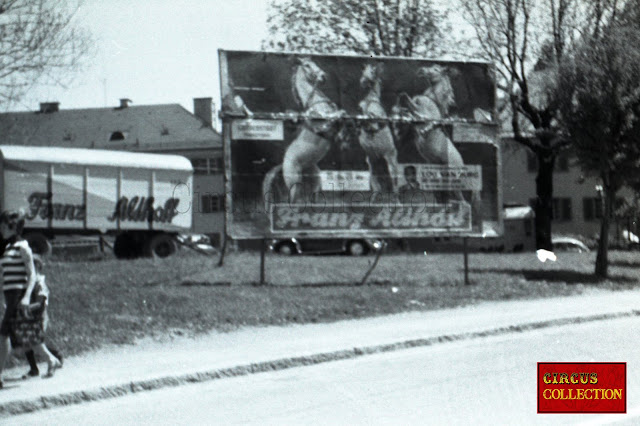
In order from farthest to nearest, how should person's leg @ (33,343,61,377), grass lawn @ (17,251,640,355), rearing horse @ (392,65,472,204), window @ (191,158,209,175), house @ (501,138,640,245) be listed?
window @ (191,158,209,175) → house @ (501,138,640,245) → rearing horse @ (392,65,472,204) → grass lawn @ (17,251,640,355) → person's leg @ (33,343,61,377)

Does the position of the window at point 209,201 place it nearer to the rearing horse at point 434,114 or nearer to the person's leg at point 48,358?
the rearing horse at point 434,114

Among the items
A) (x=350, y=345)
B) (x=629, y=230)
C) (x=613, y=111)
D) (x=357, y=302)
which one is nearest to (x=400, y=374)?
(x=350, y=345)

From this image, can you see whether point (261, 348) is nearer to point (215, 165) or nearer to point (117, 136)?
point (215, 165)

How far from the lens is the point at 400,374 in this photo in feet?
34.6

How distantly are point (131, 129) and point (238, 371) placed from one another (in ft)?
205

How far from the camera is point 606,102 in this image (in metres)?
22.5

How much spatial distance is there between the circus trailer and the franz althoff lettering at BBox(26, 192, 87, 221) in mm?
12358

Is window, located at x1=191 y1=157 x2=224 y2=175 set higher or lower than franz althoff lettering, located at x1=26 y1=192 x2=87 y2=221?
higher

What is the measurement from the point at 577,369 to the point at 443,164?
12020 mm

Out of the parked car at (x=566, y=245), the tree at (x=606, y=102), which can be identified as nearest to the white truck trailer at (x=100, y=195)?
the tree at (x=606, y=102)

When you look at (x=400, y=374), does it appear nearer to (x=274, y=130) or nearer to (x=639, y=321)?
(x=639, y=321)

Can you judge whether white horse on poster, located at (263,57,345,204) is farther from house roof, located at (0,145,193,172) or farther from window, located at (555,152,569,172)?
house roof, located at (0,145,193,172)

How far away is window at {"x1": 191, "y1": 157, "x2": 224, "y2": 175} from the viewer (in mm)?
66625

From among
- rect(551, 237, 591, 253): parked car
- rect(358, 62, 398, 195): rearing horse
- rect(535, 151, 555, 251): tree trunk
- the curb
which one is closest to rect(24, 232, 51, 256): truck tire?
rect(358, 62, 398, 195): rearing horse
